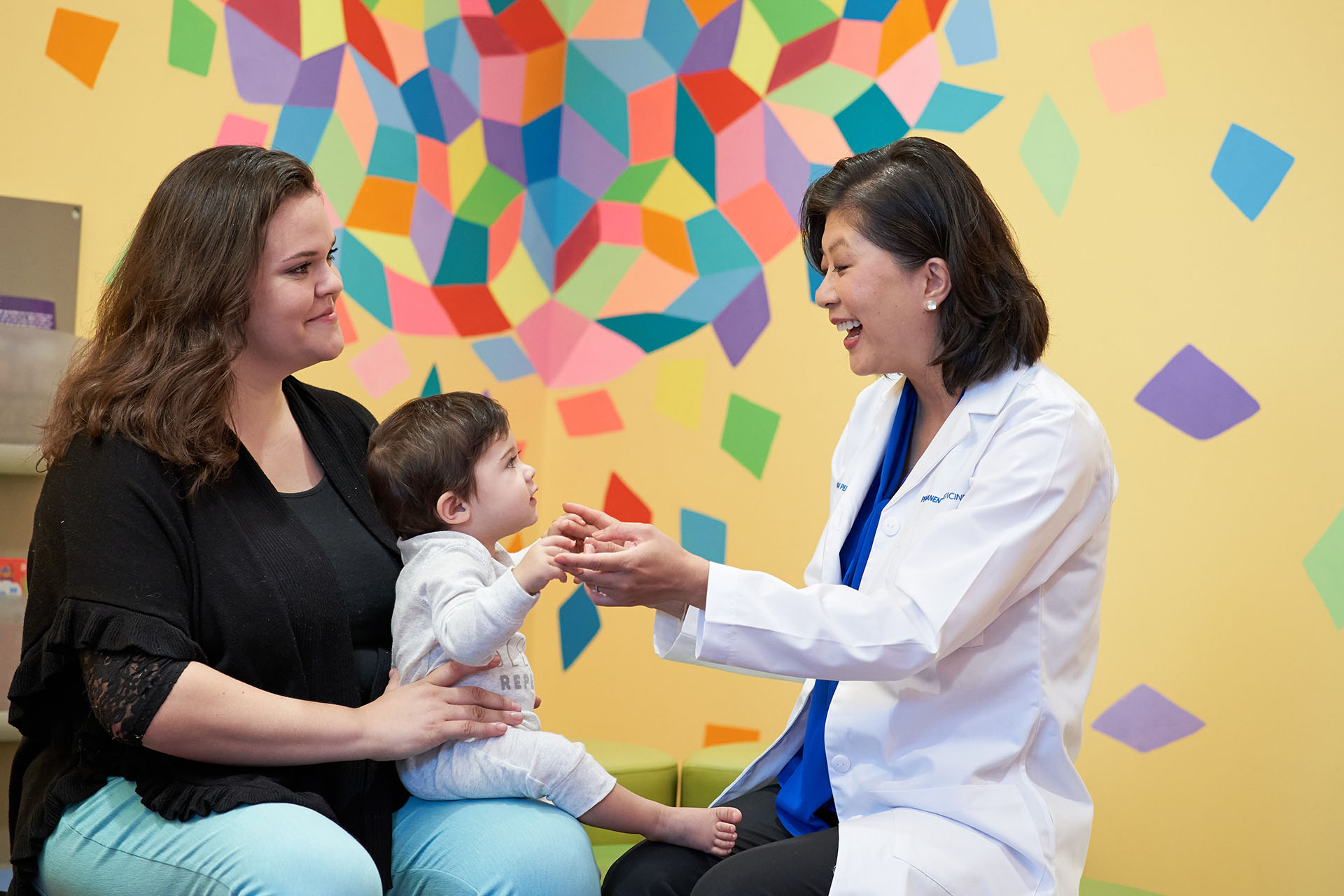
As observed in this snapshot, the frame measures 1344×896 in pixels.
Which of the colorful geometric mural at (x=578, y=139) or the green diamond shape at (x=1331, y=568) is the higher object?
the colorful geometric mural at (x=578, y=139)

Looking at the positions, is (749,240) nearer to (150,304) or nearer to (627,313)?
(627,313)

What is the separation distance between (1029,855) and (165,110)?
2478 mm

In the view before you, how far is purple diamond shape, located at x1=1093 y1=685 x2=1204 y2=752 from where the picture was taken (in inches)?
89.4

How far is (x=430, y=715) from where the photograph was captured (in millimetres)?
1584

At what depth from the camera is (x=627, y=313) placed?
3.41 m

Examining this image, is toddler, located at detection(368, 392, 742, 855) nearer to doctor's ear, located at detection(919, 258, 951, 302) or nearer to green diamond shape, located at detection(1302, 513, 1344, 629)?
doctor's ear, located at detection(919, 258, 951, 302)

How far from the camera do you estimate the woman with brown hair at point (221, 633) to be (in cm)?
146

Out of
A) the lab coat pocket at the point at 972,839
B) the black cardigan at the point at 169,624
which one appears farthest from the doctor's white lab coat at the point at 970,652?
the black cardigan at the point at 169,624

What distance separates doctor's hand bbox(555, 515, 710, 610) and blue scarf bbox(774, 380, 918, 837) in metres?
0.32

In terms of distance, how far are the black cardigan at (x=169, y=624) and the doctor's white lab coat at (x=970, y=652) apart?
553mm

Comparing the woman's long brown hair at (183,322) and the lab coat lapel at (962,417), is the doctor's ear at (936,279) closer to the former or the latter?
the lab coat lapel at (962,417)

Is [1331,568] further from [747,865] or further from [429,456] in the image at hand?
[429,456]

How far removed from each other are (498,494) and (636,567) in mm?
322

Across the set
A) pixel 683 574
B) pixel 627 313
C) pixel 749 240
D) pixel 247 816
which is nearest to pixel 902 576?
pixel 683 574
